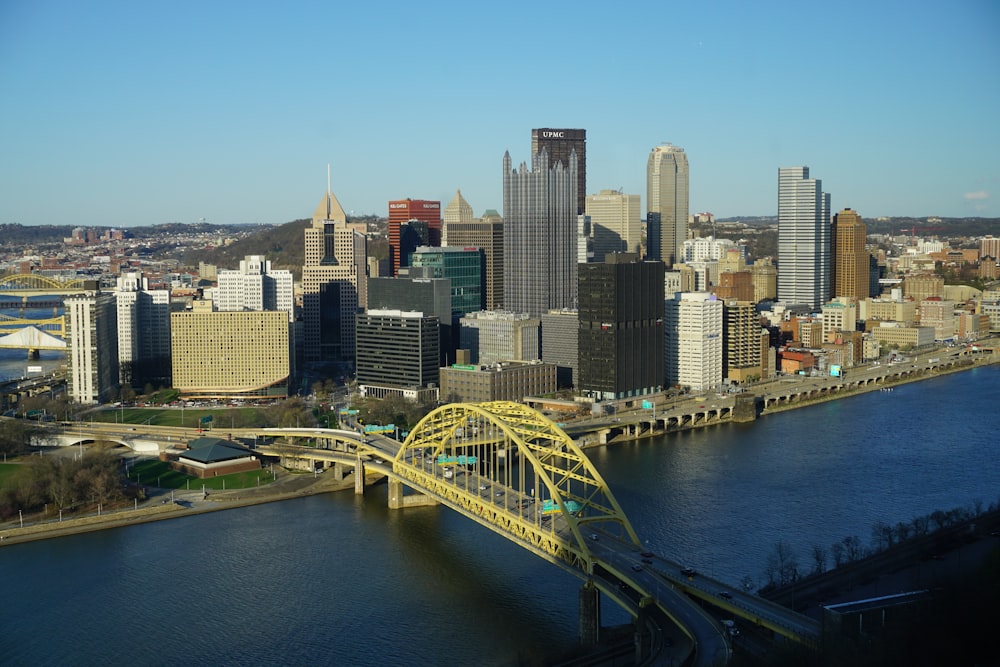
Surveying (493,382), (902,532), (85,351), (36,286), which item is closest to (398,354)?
(493,382)

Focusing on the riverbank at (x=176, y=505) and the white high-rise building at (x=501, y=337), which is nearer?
the riverbank at (x=176, y=505)

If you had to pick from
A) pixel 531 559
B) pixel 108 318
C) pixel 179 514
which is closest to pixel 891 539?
pixel 531 559

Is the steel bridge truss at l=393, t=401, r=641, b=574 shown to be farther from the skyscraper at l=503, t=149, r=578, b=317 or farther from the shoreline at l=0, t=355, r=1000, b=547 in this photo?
the skyscraper at l=503, t=149, r=578, b=317

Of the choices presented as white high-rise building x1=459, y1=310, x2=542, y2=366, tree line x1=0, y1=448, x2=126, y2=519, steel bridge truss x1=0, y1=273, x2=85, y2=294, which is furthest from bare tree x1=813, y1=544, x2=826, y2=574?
steel bridge truss x1=0, y1=273, x2=85, y2=294

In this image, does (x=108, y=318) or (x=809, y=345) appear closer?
(x=108, y=318)

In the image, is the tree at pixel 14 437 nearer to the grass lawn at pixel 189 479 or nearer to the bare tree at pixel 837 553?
the grass lawn at pixel 189 479

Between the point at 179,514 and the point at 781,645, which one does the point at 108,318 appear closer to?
the point at 179,514

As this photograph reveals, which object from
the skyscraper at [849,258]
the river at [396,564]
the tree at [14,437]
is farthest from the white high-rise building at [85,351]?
the skyscraper at [849,258]
